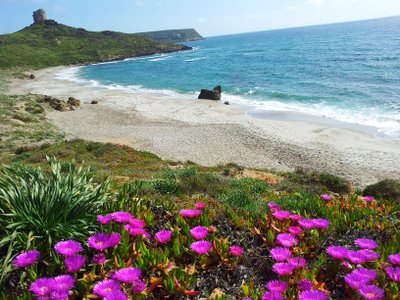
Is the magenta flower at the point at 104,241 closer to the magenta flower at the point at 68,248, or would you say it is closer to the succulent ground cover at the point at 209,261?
the succulent ground cover at the point at 209,261

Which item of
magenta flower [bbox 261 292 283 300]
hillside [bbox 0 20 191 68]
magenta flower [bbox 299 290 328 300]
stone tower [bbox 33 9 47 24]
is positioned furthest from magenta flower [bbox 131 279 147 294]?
stone tower [bbox 33 9 47 24]

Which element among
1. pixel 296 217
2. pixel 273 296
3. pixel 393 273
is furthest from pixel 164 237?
pixel 393 273

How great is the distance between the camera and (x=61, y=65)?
104 metres

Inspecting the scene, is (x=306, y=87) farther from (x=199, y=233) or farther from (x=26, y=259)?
(x=26, y=259)

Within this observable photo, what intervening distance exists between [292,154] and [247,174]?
994 centimetres

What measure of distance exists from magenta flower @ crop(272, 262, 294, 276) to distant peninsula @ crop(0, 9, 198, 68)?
98.7 meters

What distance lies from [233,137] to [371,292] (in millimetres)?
25372

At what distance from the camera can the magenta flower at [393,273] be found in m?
2.50

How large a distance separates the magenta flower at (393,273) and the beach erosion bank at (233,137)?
1642 cm

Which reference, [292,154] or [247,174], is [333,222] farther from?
[292,154]

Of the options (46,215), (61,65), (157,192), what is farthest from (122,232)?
(61,65)

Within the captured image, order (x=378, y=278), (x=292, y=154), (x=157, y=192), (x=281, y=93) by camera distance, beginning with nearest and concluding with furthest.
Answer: (x=378, y=278)
(x=157, y=192)
(x=292, y=154)
(x=281, y=93)

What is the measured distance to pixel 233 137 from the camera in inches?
1085

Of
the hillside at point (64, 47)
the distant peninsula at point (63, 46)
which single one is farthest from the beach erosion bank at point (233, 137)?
the hillside at point (64, 47)
